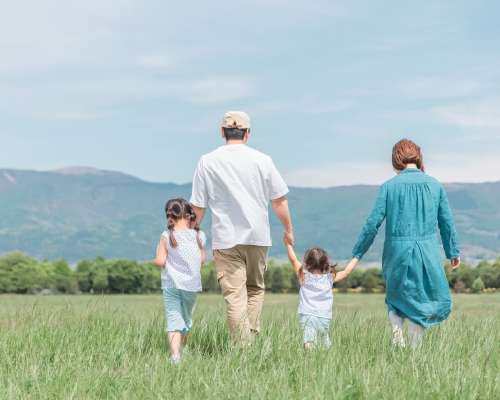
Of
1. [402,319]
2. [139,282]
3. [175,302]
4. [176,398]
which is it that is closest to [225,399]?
[176,398]

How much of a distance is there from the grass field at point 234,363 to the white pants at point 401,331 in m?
0.11

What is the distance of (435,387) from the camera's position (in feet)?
18.6

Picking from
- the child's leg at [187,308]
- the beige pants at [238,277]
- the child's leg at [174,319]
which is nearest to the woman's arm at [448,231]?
the beige pants at [238,277]

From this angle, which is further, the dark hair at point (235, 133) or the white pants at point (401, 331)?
the dark hair at point (235, 133)

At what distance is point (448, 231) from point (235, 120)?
2.35 m

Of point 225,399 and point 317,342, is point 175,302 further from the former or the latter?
point 225,399

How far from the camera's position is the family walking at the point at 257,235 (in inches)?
308

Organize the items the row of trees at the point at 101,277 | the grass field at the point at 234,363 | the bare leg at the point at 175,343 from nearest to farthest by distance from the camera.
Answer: the grass field at the point at 234,363, the bare leg at the point at 175,343, the row of trees at the point at 101,277

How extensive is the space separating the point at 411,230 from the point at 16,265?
71997 mm

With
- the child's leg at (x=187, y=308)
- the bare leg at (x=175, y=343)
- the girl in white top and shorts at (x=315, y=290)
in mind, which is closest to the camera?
the bare leg at (x=175, y=343)

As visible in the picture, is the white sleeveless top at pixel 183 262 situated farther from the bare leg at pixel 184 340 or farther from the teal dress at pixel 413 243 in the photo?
the teal dress at pixel 413 243

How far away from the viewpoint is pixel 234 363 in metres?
6.86

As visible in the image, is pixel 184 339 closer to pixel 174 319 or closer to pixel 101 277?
pixel 174 319

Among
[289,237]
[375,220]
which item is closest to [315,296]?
[289,237]
